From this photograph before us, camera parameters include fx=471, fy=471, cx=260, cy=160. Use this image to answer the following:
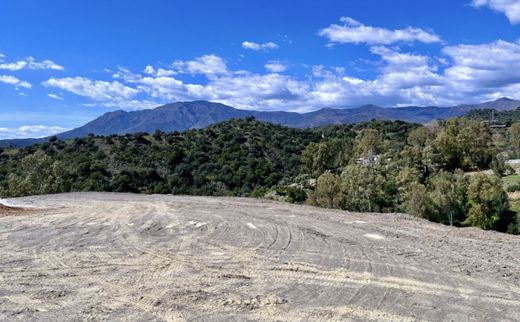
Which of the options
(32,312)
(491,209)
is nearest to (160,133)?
(491,209)

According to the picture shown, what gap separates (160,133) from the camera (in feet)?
273

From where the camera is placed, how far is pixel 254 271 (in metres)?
8.66

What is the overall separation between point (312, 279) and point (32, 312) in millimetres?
4400

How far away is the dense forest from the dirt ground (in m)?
28.5

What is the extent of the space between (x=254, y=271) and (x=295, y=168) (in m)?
63.3

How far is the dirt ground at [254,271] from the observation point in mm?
6730

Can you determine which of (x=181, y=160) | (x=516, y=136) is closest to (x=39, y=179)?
(x=181, y=160)

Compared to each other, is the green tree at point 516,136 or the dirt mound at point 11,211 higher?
the green tree at point 516,136

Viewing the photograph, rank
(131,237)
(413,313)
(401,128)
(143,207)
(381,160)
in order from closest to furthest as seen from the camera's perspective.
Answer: (413,313)
(131,237)
(143,207)
(381,160)
(401,128)

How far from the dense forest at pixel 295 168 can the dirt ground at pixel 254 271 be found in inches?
1123

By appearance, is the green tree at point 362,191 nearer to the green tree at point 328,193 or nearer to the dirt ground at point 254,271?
the green tree at point 328,193

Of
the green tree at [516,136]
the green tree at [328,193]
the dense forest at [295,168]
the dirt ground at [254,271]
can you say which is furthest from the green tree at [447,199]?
the green tree at [516,136]

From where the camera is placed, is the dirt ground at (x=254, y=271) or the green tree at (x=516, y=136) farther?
the green tree at (x=516, y=136)

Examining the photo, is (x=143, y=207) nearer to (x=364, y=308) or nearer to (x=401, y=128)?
(x=364, y=308)
